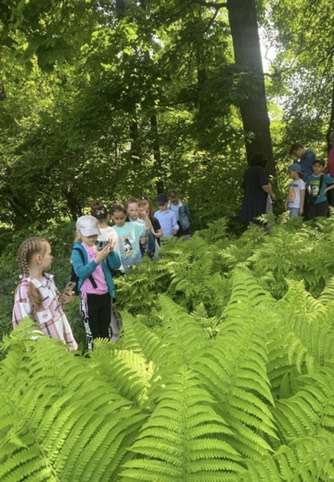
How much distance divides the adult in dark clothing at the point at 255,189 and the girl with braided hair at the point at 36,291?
190 inches

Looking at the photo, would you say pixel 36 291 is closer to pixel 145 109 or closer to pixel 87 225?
pixel 87 225

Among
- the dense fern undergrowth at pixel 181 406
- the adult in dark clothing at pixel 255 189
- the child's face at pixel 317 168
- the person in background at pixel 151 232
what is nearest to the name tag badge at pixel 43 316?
the dense fern undergrowth at pixel 181 406

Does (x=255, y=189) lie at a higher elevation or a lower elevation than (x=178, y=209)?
higher

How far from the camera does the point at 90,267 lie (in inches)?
173

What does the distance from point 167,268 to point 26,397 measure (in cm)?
433

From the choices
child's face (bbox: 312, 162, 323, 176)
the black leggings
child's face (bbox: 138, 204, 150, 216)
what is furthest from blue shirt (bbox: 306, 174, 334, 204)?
the black leggings

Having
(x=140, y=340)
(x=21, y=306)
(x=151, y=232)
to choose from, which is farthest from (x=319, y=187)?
(x=140, y=340)

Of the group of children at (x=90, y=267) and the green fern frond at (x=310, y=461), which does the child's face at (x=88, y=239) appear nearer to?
the group of children at (x=90, y=267)

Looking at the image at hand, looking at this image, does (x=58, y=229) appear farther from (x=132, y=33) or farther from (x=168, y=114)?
(x=132, y=33)

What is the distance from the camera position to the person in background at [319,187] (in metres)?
7.93

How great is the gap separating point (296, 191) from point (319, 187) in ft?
1.58

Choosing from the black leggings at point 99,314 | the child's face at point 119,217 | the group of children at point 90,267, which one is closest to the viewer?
the group of children at point 90,267

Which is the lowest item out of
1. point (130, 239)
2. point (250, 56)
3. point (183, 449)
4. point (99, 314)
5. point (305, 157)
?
point (99, 314)

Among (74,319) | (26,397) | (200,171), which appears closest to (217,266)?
(74,319)
